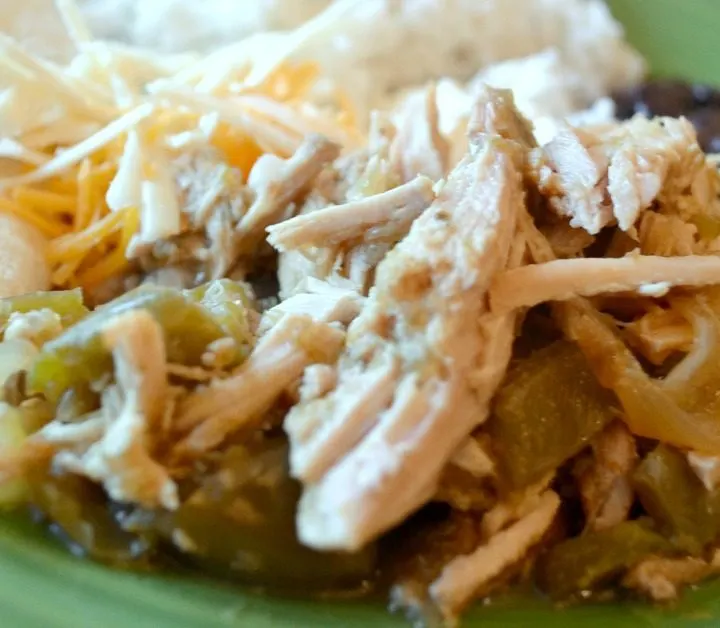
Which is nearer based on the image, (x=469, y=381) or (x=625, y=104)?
(x=469, y=381)

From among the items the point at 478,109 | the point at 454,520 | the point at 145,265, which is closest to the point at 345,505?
the point at 454,520

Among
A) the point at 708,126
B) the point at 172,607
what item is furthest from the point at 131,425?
the point at 708,126

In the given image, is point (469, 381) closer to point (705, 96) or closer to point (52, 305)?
point (52, 305)

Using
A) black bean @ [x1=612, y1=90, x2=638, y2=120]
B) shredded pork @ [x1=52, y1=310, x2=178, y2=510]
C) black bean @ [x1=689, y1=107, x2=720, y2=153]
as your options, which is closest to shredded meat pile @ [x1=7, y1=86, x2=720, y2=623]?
shredded pork @ [x1=52, y1=310, x2=178, y2=510]

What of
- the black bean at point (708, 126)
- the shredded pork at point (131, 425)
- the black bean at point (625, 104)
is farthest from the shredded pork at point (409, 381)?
the black bean at point (625, 104)

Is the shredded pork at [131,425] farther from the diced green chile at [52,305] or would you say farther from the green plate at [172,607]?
the diced green chile at [52,305]

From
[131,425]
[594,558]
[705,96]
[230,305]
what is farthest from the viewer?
[705,96]

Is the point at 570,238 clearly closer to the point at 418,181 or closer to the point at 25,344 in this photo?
the point at 418,181
